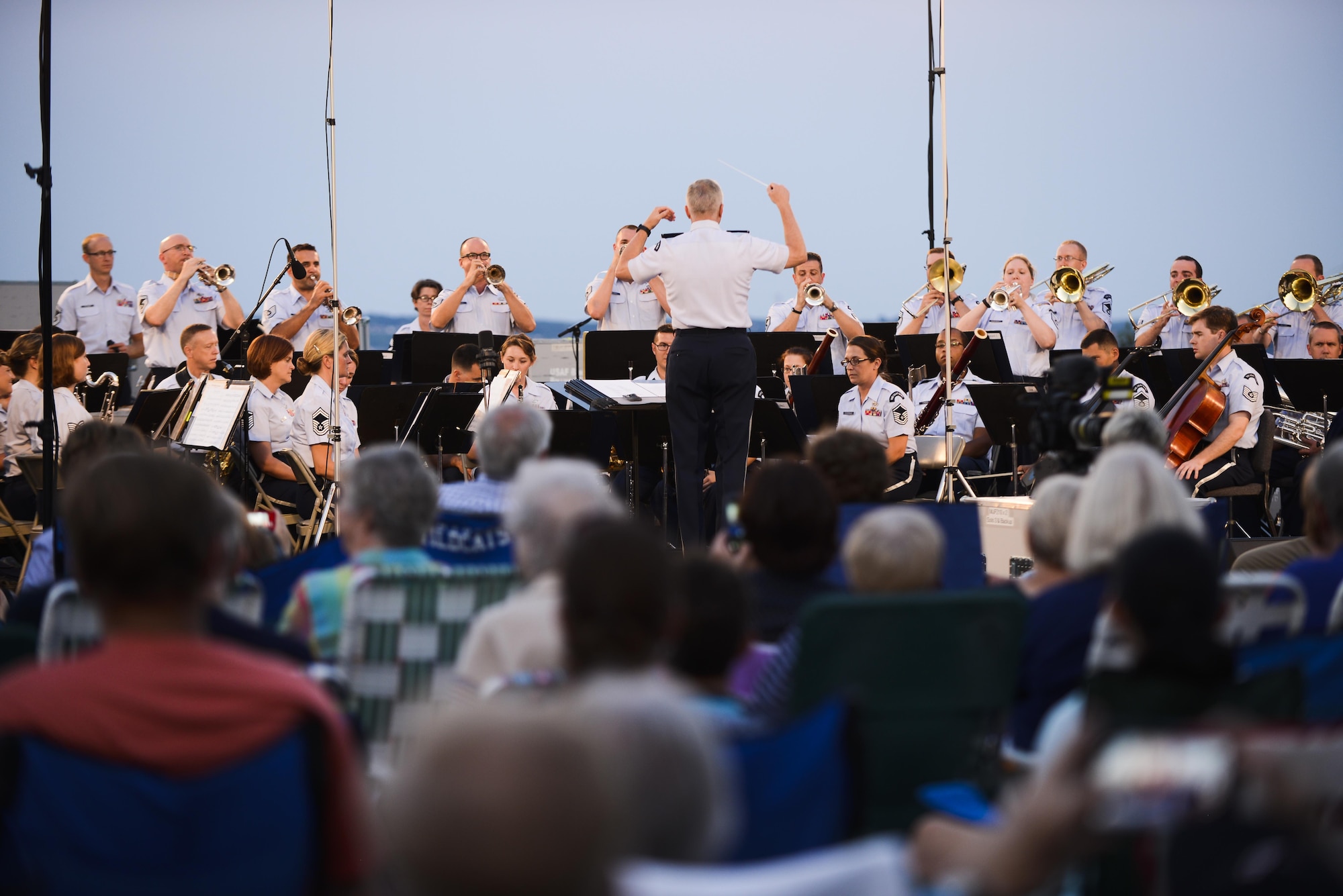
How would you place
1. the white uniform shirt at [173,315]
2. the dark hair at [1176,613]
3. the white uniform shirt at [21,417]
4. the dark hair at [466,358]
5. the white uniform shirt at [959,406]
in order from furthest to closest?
the white uniform shirt at [173,315]
the white uniform shirt at [959,406]
the dark hair at [466,358]
the white uniform shirt at [21,417]
the dark hair at [1176,613]

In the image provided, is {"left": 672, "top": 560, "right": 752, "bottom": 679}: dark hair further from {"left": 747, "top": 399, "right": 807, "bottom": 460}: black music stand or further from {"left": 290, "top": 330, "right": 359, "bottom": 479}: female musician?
{"left": 290, "top": 330, "right": 359, "bottom": 479}: female musician

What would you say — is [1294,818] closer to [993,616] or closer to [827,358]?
[993,616]

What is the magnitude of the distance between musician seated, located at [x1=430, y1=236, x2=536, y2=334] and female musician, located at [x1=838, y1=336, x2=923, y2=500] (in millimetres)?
2917

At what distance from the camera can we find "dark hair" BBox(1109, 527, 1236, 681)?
5.67 ft

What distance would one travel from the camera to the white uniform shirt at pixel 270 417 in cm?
708

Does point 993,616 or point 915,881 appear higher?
point 993,616

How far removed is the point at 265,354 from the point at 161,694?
588 cm

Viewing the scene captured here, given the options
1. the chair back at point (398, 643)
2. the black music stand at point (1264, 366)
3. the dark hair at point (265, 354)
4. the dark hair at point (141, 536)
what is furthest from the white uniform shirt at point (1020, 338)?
the dark hair at point (141, 536)

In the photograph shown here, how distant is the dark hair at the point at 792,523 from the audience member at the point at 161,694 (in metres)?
1.28

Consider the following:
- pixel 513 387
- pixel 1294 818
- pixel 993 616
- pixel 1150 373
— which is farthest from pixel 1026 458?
pixel 1294 818

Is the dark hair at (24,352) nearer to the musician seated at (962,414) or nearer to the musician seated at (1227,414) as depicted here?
the musician seated at (962,414)

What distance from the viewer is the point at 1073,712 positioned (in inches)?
A: 74.0

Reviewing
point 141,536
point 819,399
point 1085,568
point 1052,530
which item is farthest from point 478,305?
point 141,536

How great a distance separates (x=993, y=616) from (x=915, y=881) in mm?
583
